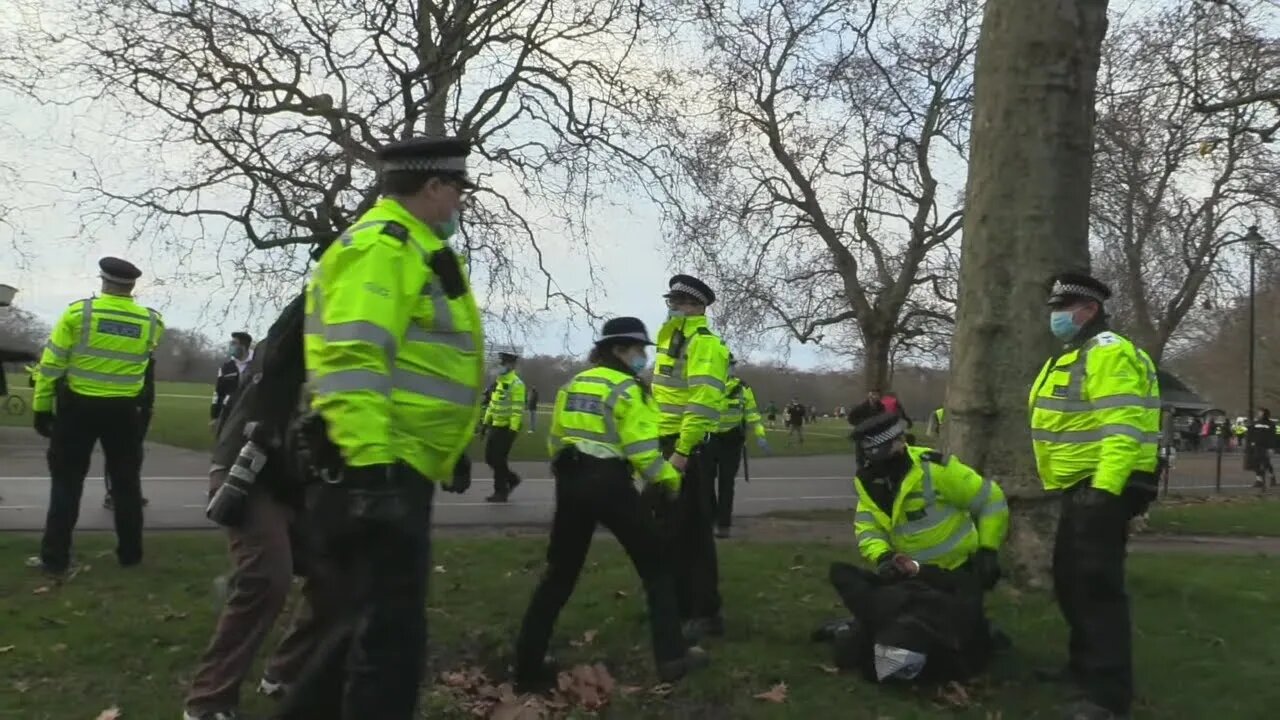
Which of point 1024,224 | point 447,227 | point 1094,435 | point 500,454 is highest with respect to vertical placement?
point 1024,224

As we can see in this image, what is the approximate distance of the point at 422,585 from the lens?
3506mm

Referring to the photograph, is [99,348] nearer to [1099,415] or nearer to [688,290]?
[688,290]

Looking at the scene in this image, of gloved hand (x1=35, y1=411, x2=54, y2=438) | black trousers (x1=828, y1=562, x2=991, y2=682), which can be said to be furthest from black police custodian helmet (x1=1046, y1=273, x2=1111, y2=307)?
gloved hand (x1=35, y1=411, x2=54, y2=438)

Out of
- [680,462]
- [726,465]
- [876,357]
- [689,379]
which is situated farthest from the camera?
[876,357]

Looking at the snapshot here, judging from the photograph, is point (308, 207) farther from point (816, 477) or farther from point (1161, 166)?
point (1161, 166)

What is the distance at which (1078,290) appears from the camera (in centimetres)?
582

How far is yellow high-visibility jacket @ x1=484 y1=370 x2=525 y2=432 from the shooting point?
50.1 feet

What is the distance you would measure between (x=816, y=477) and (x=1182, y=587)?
16.2m

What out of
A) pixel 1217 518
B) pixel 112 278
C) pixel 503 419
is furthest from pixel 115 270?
pixel 1217 518

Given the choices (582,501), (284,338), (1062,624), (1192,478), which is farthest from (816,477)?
(284,338)

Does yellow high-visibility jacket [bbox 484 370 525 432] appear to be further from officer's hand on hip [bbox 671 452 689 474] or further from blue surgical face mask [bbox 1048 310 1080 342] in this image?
blue surgical face mask [bbox 1048 310 1080 342]

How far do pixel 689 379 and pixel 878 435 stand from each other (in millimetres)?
1623

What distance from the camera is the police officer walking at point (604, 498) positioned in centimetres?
557

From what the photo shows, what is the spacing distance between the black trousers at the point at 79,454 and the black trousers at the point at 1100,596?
6066mm
